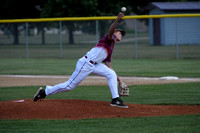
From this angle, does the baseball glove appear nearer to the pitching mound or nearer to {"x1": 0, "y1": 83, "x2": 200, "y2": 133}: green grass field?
the pitching mound

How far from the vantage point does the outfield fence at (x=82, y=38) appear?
22312 mm

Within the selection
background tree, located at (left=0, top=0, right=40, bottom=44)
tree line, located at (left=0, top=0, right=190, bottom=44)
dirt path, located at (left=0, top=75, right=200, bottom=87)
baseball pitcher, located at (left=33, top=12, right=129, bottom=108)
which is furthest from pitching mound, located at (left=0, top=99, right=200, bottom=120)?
background tree, located at (left=0, top=0, right=40, bottom=44)

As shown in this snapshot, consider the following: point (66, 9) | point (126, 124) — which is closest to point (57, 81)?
point (126, 124)

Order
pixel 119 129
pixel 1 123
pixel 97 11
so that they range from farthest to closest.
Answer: pixel 97 11
pixel 1 123
pixel 119 129

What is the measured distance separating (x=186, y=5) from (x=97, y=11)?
26.8ft

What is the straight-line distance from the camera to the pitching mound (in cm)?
684

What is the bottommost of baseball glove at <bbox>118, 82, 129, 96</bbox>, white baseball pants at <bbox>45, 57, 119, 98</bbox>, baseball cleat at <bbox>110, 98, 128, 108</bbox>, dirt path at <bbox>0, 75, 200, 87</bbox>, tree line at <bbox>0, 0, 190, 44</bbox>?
dirt path at <bbox>0, 75, 200, 87</bbox>

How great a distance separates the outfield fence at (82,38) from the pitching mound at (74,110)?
14126 millimetres

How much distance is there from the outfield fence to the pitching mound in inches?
556

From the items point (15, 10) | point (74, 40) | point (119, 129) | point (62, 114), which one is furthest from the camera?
point (15, 10)

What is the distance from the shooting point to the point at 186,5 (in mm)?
31500

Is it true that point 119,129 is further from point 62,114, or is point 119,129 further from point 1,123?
point 1,123

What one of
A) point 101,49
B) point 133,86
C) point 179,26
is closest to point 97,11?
point 179,26

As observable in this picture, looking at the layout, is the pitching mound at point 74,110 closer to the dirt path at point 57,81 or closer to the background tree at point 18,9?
the dirt path at point 57,81
